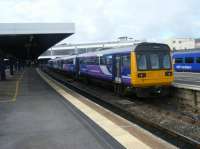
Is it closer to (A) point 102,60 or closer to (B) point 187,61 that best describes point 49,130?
(A) point 102,60

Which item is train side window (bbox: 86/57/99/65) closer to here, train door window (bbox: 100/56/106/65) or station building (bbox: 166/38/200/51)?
train door window (bbox: 100/56/106/65)

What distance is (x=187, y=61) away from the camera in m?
42.6

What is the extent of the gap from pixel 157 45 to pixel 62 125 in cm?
866

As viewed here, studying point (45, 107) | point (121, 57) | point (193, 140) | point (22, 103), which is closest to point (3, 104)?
point (22, 103)

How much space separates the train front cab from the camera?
18.0m

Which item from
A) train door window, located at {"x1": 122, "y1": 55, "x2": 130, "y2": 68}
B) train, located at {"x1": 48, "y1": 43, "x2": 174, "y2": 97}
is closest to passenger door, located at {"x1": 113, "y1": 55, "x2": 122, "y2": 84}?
train, located at {"x1": 48, "y1": 43, "x2": 174, "y2": 97}

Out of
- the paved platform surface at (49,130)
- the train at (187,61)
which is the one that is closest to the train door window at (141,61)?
the paved platform surface at (49,130)

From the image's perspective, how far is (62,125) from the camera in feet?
37.8

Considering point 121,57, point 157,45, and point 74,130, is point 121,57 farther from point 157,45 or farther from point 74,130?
point 74,130

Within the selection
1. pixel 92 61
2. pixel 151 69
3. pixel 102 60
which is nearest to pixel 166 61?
pixel 151 69

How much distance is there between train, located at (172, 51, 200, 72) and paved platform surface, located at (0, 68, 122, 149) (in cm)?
2697

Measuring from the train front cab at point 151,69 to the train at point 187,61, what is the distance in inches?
864

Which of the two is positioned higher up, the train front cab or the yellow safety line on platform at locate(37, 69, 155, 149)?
the train front cab

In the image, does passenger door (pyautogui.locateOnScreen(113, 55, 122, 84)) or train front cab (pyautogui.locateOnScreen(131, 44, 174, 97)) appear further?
passenger door (pyautogui.locateOnScreen(113, 55, 122, 84))
